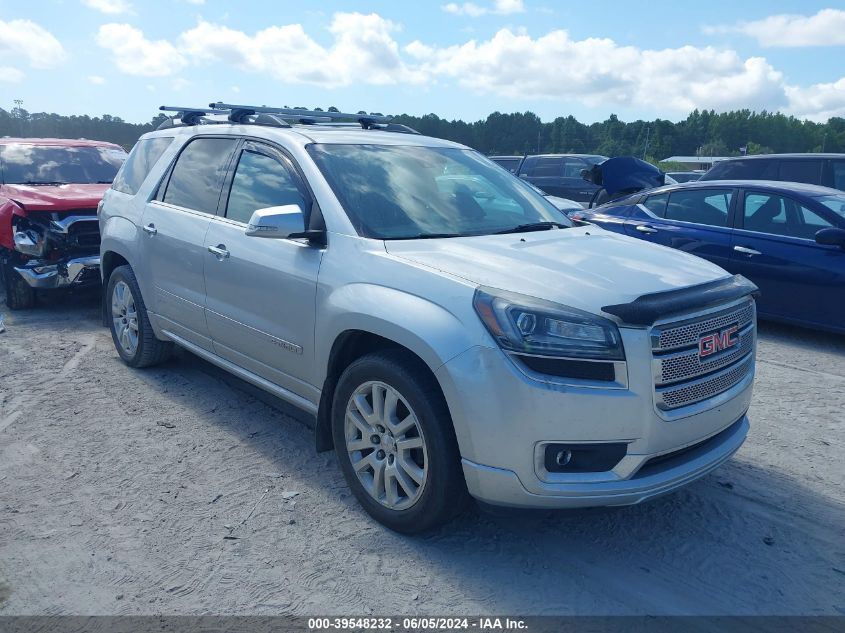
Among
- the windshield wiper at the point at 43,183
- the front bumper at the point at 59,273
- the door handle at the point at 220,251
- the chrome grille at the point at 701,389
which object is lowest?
the front bumper at the point at 59,273

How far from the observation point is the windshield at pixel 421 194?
372 cm

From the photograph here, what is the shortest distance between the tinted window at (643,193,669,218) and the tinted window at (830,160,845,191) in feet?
9.51

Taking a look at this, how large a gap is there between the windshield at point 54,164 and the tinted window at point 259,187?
528 cm

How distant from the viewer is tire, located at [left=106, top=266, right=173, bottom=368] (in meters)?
5.48

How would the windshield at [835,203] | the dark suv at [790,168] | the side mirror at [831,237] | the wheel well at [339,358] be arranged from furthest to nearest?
the dark suv at [790,168], the windshield at [835,203], the side mirror at [831,237], the wheel well at [339,358]

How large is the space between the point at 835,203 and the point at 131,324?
21.4 ft

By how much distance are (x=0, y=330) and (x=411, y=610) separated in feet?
19.6

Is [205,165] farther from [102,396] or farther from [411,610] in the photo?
[411,610]

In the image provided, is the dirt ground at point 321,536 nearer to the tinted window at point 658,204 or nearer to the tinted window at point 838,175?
the tinted window at point 658,204

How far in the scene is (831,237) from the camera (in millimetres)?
6570

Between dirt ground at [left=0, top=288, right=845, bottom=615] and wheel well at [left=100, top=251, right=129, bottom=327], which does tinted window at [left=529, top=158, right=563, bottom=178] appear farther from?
dirt ground at [left=0, top=288, right=845, bottom=615]

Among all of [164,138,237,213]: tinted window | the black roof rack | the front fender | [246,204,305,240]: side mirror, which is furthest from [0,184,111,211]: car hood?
the front fender

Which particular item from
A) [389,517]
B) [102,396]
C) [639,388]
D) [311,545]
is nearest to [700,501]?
[639,388]

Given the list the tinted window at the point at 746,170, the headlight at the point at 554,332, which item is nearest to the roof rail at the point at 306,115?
the headlight at the point at 554,332
